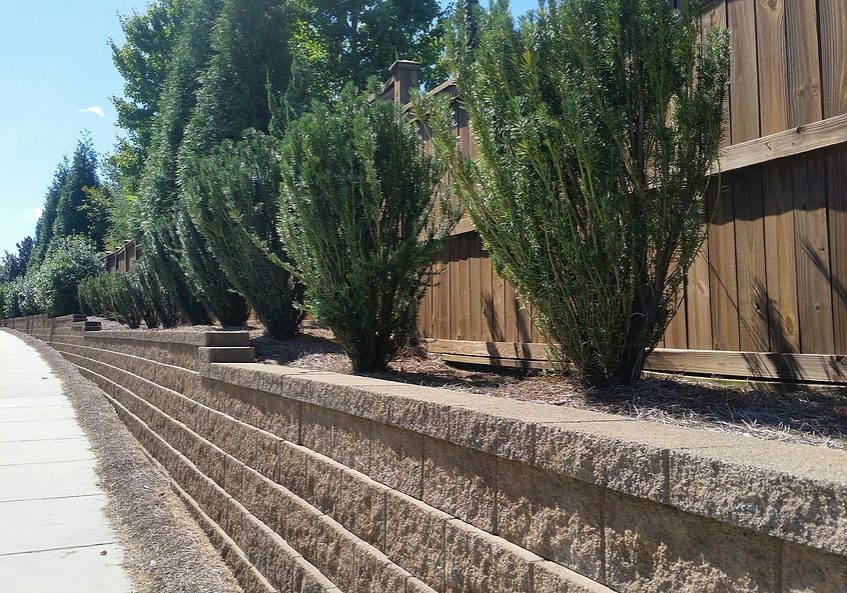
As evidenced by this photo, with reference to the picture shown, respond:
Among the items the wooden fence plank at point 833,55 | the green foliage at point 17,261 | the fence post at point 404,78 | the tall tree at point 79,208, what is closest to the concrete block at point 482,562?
the wooden fence plank at point 833,55

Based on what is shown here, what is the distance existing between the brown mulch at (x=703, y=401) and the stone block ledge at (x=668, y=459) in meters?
0.73

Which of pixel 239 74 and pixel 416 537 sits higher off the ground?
pixel 239 74

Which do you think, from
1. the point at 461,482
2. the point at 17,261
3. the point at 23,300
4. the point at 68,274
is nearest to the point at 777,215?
the point at 461,482

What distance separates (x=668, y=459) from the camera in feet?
5.96

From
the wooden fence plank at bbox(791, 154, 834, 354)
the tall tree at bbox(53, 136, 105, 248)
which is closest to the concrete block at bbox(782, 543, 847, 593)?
the wooden fence plank at bbox(791, 154, 834, 354)

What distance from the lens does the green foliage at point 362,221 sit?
4.98m

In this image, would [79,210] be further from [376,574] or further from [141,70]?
[376,574]

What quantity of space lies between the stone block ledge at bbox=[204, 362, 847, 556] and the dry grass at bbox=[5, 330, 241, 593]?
2351 mm

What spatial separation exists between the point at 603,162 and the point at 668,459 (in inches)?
77.1

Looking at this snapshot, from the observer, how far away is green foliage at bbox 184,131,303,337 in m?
7.15

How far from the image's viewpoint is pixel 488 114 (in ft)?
12.5

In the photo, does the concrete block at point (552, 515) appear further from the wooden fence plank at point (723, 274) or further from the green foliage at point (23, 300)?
the green foliage at point (23, 300)

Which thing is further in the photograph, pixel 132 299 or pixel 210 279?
pixel 132 299

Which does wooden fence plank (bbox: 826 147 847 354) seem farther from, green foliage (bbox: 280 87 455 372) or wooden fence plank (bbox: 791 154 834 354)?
green foliage (bbox: 280 87 455 372)
